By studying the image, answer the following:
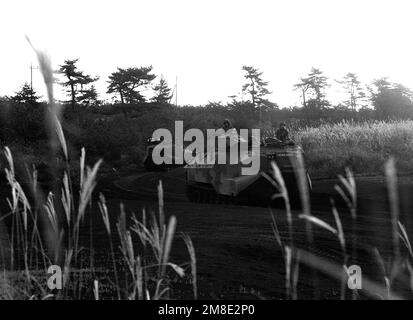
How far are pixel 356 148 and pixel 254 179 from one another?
11364 millimetres

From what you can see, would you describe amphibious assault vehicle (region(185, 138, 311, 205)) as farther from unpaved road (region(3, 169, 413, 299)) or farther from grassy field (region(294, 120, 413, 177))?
grassy field (region(294, 120, 413, 177))

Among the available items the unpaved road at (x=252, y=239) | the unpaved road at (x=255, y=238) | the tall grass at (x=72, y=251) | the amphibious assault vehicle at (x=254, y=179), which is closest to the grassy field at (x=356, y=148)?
the unpaved road at (x=255, y=238)

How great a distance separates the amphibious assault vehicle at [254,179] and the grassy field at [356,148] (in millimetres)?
7454

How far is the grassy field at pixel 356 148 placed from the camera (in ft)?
76.1

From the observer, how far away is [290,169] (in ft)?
49.0

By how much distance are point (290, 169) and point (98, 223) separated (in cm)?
573

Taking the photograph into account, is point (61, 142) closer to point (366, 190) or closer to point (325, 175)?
point (366, 190)

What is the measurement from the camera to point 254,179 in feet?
49.5

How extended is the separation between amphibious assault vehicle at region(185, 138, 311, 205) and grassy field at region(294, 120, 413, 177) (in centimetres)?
745

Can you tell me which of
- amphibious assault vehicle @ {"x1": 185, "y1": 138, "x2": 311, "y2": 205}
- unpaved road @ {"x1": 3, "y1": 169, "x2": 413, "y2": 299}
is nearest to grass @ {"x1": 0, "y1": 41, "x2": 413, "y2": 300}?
unpaved road @ {"x1": 3, "y1": 169, "x2": 413, "y2": 299}

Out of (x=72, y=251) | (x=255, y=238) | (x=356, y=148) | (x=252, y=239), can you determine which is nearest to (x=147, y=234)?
(x=252, y=239)

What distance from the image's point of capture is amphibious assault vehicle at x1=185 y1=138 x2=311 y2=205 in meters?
14.9

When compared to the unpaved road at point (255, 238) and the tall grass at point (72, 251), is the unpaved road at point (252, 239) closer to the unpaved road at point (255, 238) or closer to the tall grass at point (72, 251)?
the unpaved road at point (255, 238)

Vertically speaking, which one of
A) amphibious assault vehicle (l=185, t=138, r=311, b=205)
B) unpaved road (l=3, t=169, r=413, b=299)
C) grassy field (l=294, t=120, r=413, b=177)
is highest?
grassy field (l=294, t=120, r=413, b=177)
